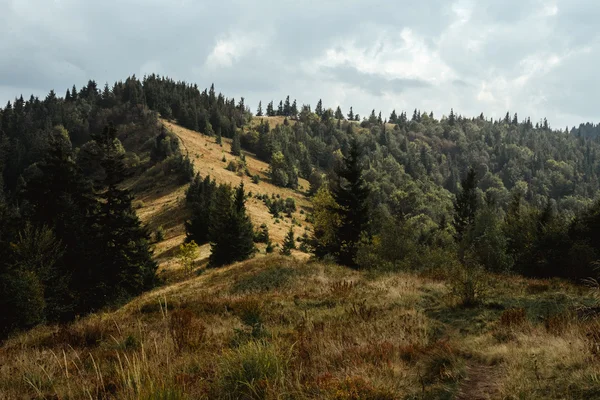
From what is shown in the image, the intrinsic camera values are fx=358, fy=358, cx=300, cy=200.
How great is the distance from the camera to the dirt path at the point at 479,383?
4.28m

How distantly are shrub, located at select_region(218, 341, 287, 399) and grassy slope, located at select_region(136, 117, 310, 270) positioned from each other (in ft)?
150

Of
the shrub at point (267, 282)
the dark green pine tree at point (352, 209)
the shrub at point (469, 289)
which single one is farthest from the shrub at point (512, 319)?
the dark green pine tree at point (352, 209)

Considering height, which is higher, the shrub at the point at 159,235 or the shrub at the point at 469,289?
the shrub at the point at 469,289

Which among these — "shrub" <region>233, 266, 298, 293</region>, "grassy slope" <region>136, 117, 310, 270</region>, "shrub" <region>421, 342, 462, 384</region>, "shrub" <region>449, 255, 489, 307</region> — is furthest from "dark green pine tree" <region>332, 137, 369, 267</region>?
"shrub" <region>421, 342, 462, 384</region>

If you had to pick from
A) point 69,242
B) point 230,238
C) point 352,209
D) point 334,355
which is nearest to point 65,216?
Answer: point 69,242

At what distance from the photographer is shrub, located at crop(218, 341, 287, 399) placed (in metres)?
4.04

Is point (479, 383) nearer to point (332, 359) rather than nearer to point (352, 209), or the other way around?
point (332, 359)

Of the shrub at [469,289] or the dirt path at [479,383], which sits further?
the shrub at [469,289]

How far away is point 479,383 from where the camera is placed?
4715 millimetres

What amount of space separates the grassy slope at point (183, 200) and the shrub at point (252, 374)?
45.6 meters

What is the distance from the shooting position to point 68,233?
2414cm

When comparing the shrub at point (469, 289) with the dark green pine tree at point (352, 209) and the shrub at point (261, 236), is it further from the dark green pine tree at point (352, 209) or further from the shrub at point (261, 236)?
the shrub at point (261, 236)

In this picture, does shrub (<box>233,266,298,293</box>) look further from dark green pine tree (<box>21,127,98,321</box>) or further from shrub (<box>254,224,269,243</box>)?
shrub (<box>254,224,269,243</box>)

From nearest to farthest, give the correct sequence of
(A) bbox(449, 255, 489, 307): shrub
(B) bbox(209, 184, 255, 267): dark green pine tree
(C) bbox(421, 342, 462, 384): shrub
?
(C) bbox(421, 342, 462, 384): shrub < (A) bbox(449, 255, 489, 307): shrub < (B) bbox(209, 184, 255, 267): dark green pine tree
